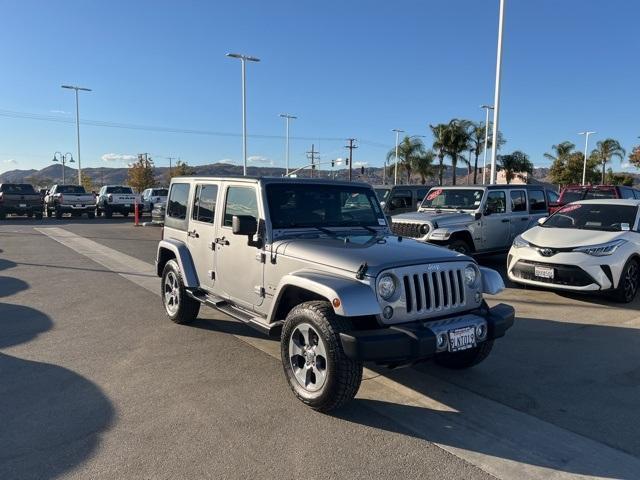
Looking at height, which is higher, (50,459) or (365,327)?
(365,327)

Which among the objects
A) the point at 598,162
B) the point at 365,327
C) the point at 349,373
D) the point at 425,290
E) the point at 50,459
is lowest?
the point at 50,459

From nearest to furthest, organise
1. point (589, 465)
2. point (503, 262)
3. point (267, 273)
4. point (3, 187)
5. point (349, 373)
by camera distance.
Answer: point (589, 465), point (349, 373), point (267, 273), point (503, 262), point (3, 187)

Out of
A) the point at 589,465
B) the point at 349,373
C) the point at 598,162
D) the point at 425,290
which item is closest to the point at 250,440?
the point at 349,373

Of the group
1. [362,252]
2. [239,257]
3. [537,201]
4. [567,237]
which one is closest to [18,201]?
[537,201]

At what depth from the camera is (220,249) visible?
5594mm

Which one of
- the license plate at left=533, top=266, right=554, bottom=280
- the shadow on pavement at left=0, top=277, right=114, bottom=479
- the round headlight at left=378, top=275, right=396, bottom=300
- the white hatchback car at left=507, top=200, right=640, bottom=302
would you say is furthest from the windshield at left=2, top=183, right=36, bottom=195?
the round headlight at left=378, top=275, right=396, bottom=300

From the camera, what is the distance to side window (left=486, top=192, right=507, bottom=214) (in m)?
10.8

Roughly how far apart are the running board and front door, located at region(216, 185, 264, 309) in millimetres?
80

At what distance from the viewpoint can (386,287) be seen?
3.88 metres

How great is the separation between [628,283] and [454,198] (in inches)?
170

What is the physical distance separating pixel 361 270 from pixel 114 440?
2116mm

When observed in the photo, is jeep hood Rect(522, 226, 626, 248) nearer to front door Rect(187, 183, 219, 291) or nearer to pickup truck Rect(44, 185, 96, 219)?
front door Rect(187, 183, 219, 291)

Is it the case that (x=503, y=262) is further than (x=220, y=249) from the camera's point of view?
Yes

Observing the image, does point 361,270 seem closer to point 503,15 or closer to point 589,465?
point 589,465
